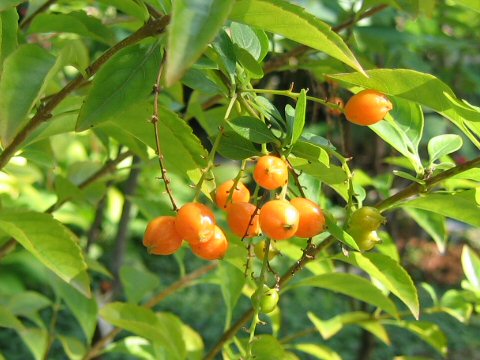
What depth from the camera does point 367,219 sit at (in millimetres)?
757

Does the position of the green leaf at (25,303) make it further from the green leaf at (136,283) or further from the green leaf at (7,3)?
the green leaf at (7,3)

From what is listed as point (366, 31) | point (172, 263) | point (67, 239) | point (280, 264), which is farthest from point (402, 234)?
point (67, 239)

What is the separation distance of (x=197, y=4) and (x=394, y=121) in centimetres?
46

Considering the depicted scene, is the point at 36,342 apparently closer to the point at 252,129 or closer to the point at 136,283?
the point at 136,283

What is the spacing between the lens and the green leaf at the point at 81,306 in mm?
1320

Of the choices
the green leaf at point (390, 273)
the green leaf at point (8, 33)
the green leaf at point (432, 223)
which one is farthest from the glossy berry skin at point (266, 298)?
the green leaf at point (432, 223)

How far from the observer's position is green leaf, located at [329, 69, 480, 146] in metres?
0.71

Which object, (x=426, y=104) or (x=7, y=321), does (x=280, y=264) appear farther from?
(x=426, y=104)

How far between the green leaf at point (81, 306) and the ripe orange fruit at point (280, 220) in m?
0.72

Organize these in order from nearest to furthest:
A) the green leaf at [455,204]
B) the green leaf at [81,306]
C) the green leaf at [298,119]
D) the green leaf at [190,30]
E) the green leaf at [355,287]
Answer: the green leaf at [190,30] < the green leaf at [298,119] < the green leaf at [455,204] < the green leaf at [355,287] < the green leaf at [81,306]

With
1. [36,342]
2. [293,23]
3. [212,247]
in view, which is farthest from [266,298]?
[36,342]

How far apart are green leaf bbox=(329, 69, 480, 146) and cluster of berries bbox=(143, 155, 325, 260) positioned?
11cm

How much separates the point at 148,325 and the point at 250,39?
47 centimetres

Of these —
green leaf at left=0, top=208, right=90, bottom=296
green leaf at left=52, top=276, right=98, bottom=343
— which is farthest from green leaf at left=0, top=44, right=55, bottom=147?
green leaf at left=52, top=276, right=98, bottom=343
